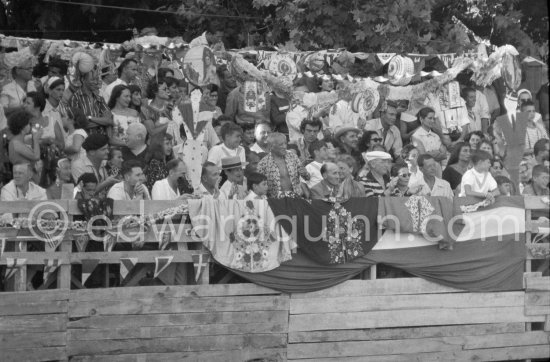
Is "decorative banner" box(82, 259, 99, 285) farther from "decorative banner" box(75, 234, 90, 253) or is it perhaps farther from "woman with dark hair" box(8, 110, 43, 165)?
"woman with dark hair" box(8, 110, 43, 165)

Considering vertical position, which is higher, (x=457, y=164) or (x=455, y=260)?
(x=457, y=164)

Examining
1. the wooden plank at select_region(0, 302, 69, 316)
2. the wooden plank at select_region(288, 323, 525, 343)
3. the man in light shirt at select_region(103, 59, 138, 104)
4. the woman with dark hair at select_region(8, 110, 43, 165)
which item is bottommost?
the wooden plank at select_region(288, 323, 525, 343)

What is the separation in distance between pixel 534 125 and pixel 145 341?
257 inches

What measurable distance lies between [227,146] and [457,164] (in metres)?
2.70

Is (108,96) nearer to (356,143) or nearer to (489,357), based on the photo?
(356,143)

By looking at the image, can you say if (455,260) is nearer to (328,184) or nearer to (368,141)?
(328,184)

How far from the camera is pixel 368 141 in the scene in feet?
40.4

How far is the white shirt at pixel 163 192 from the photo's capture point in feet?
34.1

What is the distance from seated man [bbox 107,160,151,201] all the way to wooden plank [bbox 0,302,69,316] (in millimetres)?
1125

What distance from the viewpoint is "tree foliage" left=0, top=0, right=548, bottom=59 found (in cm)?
1578

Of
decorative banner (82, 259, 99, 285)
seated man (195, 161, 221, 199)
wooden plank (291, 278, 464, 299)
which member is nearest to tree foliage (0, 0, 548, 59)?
wooden plank (291, 278, 464, 299)

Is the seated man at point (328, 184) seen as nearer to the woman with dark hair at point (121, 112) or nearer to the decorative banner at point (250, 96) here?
the woman with dark hair at point (121, 112)

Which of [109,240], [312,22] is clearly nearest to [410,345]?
[109,240]

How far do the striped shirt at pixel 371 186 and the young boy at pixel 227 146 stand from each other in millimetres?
1366
